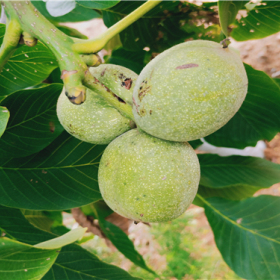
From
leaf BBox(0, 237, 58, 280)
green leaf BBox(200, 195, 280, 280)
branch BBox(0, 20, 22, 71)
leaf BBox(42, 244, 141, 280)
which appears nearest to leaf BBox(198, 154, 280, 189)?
green leaf BBox(200, 195, 280, 280)

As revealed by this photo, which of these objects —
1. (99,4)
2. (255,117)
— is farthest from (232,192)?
(99,4)

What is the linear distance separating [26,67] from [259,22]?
92cm

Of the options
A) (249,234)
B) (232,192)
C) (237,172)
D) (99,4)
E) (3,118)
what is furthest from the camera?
(232,192)

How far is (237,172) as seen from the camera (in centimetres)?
136

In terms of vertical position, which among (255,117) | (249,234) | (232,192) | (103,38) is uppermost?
(103,38)

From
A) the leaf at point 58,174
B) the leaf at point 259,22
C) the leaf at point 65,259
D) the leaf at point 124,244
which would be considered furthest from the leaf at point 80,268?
the leaf at point 259,22

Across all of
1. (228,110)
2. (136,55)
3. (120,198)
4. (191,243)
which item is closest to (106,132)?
(120,198)

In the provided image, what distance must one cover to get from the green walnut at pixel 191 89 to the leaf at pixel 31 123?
1.42 ft

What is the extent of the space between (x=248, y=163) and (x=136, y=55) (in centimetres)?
77

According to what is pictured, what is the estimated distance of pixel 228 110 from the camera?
59 cm

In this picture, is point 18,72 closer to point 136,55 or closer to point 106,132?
point 106,132

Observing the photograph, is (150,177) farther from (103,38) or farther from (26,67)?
(26,67)

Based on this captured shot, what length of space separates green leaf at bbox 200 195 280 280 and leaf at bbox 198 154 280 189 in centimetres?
9

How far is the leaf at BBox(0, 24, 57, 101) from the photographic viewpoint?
94cm
